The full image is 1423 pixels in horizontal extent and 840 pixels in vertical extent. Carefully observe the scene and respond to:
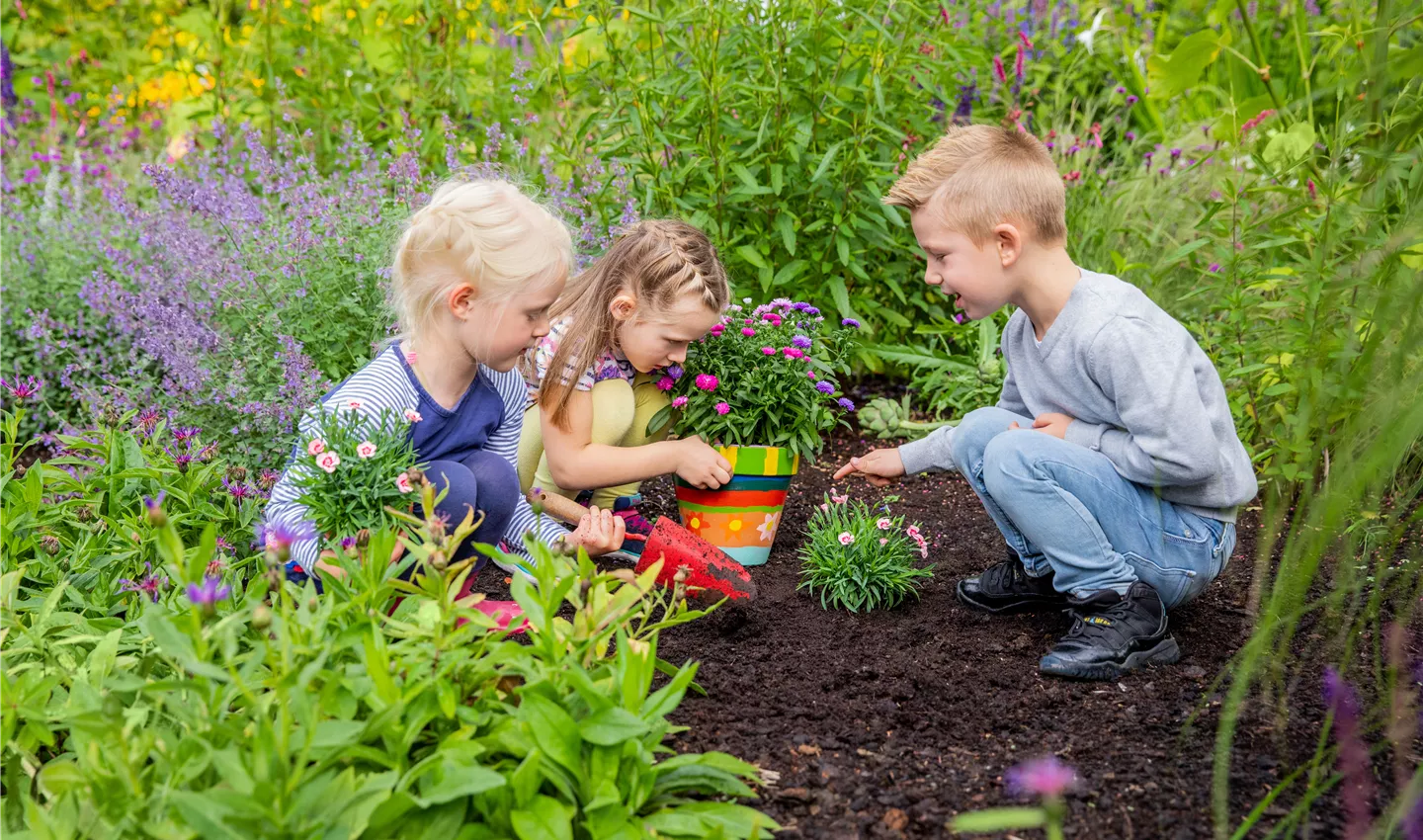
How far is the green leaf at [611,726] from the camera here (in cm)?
154

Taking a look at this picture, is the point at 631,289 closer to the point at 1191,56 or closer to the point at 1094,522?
the point at 1094,522

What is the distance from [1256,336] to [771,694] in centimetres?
194

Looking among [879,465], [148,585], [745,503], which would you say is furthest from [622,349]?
[148,585]

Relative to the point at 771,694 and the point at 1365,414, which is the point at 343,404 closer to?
the point at 771,694

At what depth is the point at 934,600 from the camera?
275 cm

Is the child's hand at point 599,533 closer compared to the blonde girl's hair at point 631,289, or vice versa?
the child's hand at point 599,533

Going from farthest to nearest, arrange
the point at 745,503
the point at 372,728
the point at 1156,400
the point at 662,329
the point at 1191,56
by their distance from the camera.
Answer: the point at 1191,56
the point at 745,503
the point at 662,329
the point at 1156,400
the point at 372,728

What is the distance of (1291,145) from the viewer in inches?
119

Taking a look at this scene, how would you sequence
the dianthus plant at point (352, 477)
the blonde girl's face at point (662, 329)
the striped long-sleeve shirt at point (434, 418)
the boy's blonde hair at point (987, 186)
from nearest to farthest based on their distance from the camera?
the dianthus plant at point (352, 477)
the striped long-sleeve shirt at point (434, 418)
the boy's blonde hair at point (987, 186)
the blonde girl's face at point (662, 329)

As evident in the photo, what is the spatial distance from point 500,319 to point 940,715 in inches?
46.6

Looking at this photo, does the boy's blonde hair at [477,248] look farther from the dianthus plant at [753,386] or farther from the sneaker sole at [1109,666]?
the sneaker sole at [1109,666]

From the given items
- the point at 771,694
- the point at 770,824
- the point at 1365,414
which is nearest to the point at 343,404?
the point at 771,694

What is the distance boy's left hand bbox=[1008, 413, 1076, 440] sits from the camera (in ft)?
8.11

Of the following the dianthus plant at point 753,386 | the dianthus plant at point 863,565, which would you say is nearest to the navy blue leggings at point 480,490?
the dianthus plant at point 753,386
